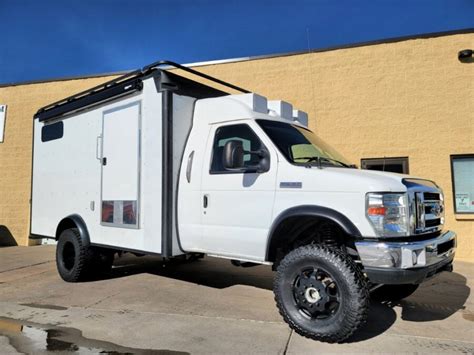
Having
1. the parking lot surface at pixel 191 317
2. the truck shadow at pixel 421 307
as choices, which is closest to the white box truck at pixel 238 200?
the truck shadow at pixel 421 307

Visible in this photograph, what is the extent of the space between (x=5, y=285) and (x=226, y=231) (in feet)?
14.3

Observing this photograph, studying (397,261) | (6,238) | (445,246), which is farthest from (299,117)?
(6,238)

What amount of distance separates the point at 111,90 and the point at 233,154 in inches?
107

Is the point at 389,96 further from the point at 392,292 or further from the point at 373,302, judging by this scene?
the point at 373,302

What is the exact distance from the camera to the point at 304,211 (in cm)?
418

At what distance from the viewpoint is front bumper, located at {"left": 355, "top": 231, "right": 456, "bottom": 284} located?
370cm

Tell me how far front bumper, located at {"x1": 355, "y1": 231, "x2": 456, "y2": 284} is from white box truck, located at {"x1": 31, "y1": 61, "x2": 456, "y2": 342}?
1cm

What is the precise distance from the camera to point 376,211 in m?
3.81

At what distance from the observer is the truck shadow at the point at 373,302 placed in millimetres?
4930

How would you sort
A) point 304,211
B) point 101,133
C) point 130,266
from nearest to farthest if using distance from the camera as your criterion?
point 304,211, point 101,133, point 130,266

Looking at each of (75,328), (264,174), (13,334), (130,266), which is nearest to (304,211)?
(264,174)

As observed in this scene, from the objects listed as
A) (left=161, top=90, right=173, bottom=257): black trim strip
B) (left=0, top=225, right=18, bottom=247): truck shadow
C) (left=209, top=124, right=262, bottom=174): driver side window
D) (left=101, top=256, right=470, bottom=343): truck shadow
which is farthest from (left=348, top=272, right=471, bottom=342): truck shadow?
(left=0, top=225, right=18, bottom=247): truck shadow

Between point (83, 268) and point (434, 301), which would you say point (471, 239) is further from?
point (83, 268)

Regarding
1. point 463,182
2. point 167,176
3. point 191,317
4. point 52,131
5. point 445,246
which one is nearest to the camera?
point 445,246
